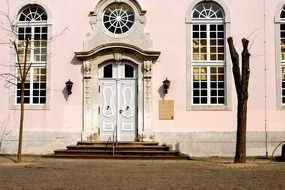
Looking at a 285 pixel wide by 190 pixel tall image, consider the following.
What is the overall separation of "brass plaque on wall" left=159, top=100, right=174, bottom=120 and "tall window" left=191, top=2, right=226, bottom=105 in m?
0.91

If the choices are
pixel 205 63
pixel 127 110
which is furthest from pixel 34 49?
pixel 205 63

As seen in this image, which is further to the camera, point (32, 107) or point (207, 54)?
point (207, 54)

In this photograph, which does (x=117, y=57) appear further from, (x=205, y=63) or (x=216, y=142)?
(x=216, y=142)

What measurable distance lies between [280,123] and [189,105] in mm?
3184

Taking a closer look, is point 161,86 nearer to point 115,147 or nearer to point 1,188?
Answer: point 115,147

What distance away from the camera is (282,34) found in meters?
17.8

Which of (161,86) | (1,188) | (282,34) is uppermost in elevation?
(282,34)

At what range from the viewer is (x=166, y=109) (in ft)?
57.0

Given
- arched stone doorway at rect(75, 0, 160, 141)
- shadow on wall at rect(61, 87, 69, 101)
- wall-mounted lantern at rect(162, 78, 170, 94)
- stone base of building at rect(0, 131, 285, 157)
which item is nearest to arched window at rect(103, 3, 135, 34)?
arched stone doorway at rect(75, 0, 160, 141)

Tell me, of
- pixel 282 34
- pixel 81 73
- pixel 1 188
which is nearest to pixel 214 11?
pixel 282 34

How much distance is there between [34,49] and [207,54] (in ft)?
20.5

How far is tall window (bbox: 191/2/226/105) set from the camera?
17.6 m

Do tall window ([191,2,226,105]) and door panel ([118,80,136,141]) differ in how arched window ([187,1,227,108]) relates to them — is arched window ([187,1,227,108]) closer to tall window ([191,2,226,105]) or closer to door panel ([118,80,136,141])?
tall window ([191,2,226,105])

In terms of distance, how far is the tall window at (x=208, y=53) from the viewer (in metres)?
17.6
